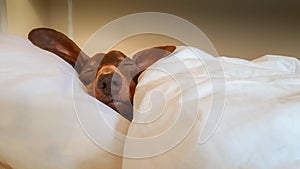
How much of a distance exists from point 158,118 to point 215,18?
4.11ft

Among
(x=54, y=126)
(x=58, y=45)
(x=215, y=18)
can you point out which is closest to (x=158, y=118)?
(x=54, y=126)

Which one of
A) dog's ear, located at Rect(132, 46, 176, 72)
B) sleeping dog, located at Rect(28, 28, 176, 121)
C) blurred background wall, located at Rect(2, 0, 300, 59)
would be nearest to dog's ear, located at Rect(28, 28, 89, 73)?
sleeping dog, located at Rect(28, 28, 176, 121)

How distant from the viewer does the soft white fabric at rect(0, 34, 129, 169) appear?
1.95 ft

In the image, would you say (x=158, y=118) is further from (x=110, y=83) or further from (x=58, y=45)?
(x=58, y=45)

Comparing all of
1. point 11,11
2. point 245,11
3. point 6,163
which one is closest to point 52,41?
point 6,163

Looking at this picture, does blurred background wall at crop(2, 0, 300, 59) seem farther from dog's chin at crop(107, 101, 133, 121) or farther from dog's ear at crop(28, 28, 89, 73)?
dog's chin at crop(107, 101, 133, 121)

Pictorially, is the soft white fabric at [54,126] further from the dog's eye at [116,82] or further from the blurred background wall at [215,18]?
the blurred background wall at [215,18]

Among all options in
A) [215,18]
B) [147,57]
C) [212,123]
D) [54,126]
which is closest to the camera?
[212,123]

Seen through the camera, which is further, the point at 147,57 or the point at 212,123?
the point at 147,57

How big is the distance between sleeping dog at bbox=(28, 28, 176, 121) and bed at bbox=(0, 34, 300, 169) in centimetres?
2

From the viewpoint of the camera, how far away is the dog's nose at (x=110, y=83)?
65 centimetres

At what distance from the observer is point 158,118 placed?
0.52 metres

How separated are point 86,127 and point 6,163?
0.17 metres

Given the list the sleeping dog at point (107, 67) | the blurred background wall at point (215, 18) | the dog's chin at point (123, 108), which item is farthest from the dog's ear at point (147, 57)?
the blurred background wall at point (215, 18)
